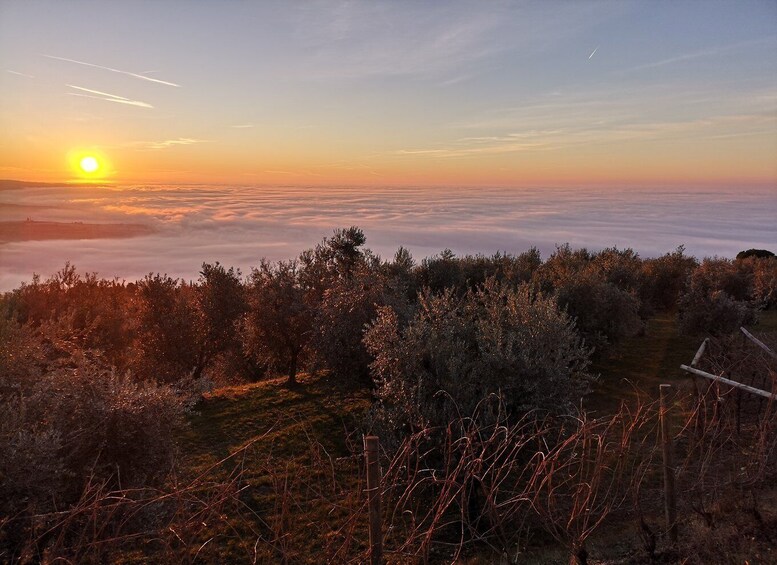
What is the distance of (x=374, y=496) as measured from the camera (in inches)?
197

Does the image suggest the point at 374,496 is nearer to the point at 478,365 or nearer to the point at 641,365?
the point at 478,365

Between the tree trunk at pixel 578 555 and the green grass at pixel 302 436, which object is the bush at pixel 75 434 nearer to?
the green grass at pixel 302 436

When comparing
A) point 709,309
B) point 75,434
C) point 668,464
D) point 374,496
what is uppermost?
point 374,496

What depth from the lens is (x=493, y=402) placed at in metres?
10.7

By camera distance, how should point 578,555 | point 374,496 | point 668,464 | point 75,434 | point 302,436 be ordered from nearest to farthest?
point 374,496, point 578,555, point 668,464, point 75,434, point 302,436

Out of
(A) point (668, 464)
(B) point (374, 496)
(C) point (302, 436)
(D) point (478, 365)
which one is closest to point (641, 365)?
(D) point (478, 365)

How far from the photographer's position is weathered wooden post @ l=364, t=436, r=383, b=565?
16.2 ft

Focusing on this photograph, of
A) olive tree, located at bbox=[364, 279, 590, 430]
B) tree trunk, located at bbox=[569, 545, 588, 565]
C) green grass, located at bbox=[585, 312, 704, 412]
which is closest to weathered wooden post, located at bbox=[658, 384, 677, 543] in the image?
tree trunk, located at bbox=[569, 545, 588, 565]

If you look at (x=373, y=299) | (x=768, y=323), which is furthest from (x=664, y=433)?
(x=768, y=323)

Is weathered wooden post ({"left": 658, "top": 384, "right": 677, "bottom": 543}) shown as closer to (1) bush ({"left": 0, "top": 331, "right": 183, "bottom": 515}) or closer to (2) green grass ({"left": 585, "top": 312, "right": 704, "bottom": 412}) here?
(1) bush ({"left": 0, "top": 331, "right": 183, "bottom": 515})

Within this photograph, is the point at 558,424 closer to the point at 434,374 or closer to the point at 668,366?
the point at 434,374

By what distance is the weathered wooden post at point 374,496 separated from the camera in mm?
4926

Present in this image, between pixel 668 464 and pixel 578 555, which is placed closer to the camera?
pixel 578 555

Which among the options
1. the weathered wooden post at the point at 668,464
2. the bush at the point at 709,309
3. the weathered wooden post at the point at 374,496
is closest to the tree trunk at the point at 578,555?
the weathered wooden post at the point at 668,464
